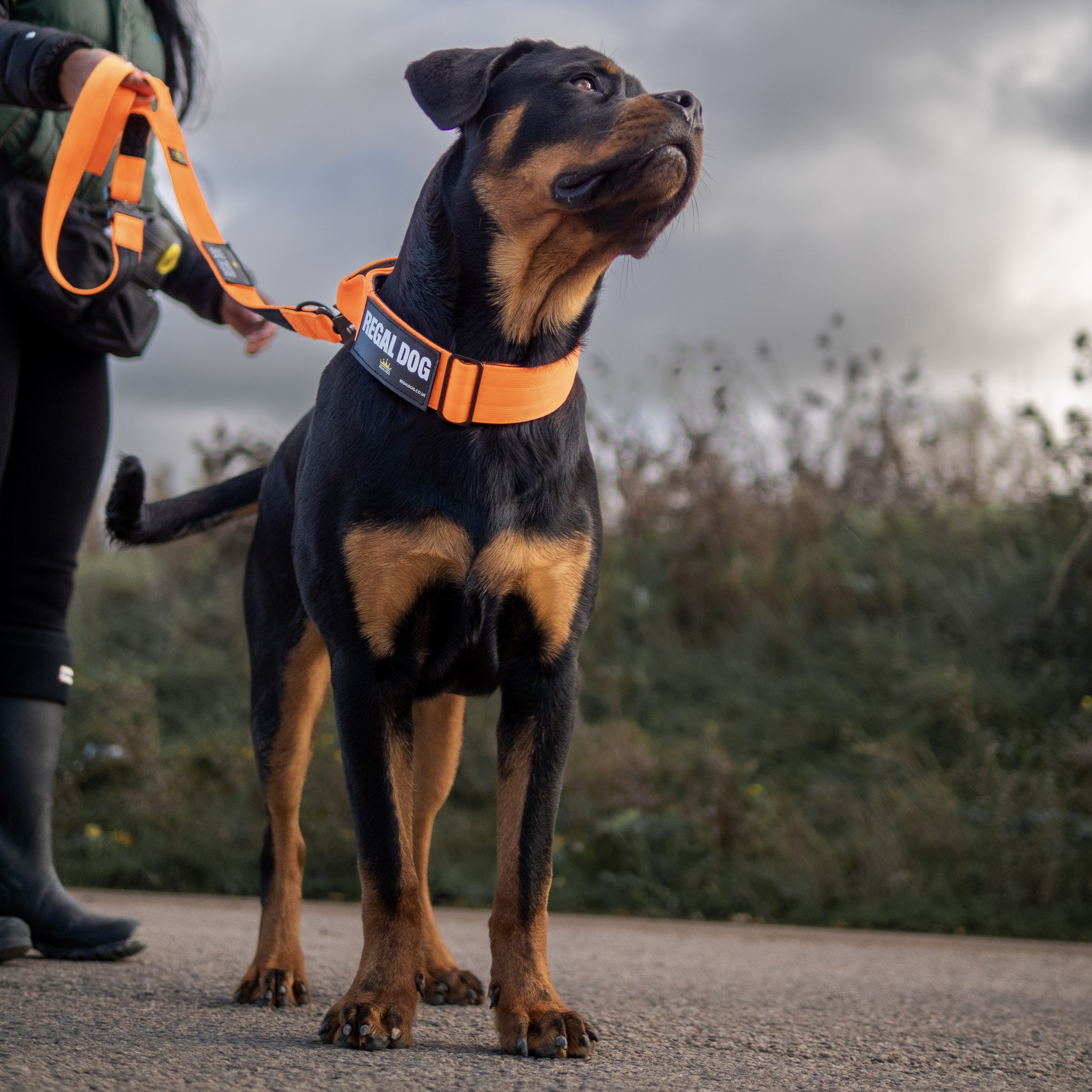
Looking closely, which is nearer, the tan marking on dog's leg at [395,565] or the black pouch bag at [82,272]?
the tan marking on dog's leg at [395,565]

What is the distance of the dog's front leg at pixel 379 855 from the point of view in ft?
7.91

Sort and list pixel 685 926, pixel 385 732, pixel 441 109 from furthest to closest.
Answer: pixel 685 926, pixel 441 109, pixel 385 732

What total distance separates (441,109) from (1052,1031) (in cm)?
279

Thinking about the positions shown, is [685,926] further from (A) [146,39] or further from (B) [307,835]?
(A) [146,39]

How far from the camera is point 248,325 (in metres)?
3.75

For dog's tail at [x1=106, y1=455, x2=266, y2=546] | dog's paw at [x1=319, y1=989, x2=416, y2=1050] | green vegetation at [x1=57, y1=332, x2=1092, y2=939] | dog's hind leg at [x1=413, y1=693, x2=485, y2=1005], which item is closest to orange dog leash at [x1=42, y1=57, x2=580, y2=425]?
dog's tail at [x1=106, y1=455, x2=266, y2=546]

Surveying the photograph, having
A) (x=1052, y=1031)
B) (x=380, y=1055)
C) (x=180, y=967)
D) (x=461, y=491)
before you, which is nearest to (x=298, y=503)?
(x=461, y=491)

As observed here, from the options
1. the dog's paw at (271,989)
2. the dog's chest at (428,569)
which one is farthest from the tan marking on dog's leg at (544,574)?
the dog's paw at (271,989)

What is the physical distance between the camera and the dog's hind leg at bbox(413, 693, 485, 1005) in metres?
3.13

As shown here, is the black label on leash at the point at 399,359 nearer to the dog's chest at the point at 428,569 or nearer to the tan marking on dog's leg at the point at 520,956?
the dog's chest at the point at 428,569

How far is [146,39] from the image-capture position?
3.55 metres

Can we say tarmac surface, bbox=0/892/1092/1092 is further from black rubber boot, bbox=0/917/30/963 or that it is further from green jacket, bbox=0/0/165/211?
green jacket, bbox=0/0/165/211

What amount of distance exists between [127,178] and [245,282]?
0.49 m

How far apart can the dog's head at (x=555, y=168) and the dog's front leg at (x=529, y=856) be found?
841 millimetres
